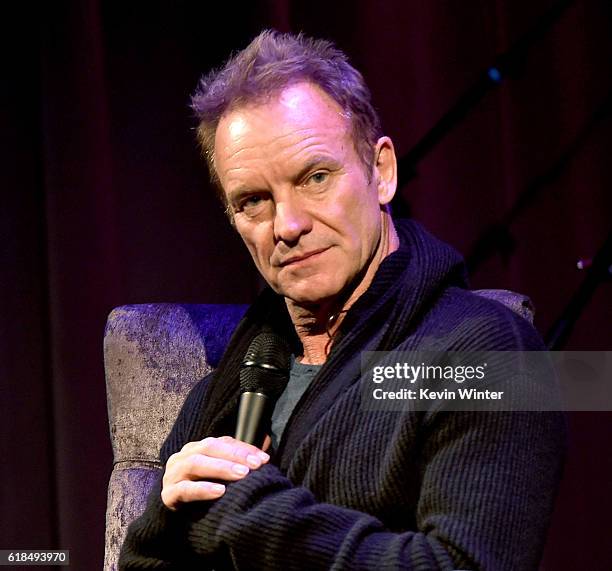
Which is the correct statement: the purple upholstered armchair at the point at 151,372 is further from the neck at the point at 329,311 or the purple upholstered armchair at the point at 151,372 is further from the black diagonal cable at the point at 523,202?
the black diagonal cable at the point at 523,202

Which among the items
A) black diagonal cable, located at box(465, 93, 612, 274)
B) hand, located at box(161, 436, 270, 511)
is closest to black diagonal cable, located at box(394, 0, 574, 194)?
black diagonal cable, located at box(465, 93, 612, 274)

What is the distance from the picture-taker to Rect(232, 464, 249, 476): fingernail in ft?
3.32

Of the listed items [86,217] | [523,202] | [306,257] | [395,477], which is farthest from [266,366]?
[86,217]

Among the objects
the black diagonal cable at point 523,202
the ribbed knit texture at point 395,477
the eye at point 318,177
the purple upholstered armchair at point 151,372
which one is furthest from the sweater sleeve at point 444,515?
the black diagonal cable at point 523,202

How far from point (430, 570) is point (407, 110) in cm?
110

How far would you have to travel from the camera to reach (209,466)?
1.02m

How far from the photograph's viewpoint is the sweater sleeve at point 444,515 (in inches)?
36.9

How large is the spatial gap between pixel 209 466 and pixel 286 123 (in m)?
0.51

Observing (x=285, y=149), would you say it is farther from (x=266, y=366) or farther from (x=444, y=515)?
(x=444, y=515)

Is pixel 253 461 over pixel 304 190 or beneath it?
beneath

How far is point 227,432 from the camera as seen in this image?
52.8 inches

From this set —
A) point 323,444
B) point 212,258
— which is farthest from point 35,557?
point 323,444

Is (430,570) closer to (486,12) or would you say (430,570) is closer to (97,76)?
(486,12)

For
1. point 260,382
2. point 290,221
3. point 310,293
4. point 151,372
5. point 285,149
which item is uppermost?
point 285,149
